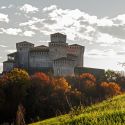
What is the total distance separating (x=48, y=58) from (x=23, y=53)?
6.05m

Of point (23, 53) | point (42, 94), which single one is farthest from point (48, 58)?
point (42, 94)

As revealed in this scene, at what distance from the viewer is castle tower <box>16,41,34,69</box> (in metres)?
95.9

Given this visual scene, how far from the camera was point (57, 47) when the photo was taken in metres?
92.6

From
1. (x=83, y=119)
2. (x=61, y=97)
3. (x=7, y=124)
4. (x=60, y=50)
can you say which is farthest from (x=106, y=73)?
(x=83, y=119)

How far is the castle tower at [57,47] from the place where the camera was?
9281 cm

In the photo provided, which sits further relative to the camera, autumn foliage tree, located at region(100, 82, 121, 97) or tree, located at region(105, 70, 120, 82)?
tree, located at region(105, 70, 120, 82)

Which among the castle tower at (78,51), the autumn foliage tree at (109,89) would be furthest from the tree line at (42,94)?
the castle tower at (78,51)

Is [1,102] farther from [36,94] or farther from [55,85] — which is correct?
[55,85]

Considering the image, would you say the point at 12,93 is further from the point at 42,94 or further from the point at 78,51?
the point at 78,51

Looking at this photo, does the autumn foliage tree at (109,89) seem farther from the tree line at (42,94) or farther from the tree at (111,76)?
the tree at (111,76)

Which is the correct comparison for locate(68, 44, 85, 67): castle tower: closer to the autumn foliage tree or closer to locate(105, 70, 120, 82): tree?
locate(105, 70, 120, 82): tree

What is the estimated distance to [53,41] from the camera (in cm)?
9475

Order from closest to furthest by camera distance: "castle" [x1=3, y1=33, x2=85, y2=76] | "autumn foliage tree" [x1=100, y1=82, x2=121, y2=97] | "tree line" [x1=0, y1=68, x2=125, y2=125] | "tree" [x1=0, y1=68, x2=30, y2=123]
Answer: "tree line" [x1=0, y1=68, x2=125, y2=125] < "tree" [x1=0, y1=68, x2=30, y2=123] < "autumn foliage tree" [x1=100, y1=82, x2=121, y2=97] < "castle" [x1=3, y1=33, x2=85, y2=76]

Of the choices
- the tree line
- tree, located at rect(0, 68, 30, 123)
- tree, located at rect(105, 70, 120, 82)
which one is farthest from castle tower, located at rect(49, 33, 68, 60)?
tree, located at rect(0, 68, 30, 123)
